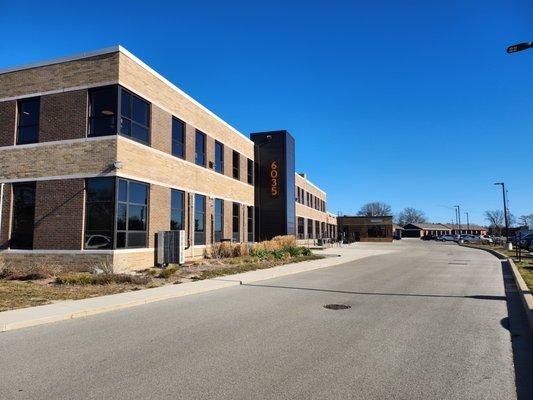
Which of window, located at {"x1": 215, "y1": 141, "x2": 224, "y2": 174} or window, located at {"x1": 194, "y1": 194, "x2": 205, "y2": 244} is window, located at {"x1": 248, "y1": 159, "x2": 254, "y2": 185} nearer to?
window, located at {"x1": 215, "y1": 141, "x2": 224, "y2": 174}

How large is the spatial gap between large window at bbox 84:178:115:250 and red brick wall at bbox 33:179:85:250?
0.26 metres

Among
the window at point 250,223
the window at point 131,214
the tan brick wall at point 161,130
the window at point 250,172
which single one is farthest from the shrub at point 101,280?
the window at point 250,172

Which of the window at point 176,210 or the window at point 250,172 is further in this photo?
the window at point 250,172

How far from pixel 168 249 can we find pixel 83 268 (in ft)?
13.2

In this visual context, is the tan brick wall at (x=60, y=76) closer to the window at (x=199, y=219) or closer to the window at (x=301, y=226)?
the window at (x=199, y=219)

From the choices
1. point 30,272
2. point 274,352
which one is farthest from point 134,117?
point 274,352

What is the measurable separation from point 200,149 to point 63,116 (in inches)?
364

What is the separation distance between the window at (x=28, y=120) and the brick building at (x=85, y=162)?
43 mm

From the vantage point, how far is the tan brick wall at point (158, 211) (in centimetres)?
2033

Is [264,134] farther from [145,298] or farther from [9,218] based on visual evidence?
[145,298]

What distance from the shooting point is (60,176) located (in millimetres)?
18500

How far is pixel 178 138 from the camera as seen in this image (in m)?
24.1

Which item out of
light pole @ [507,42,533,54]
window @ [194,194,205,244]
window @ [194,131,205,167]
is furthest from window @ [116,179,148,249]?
light pole @ [507,42,533,54]

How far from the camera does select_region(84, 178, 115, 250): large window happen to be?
58.3ft
